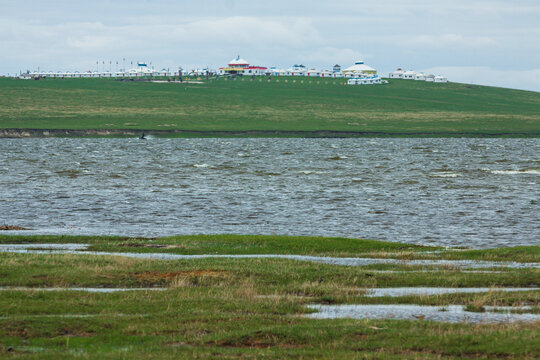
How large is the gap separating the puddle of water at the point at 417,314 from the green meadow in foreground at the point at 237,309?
604mm

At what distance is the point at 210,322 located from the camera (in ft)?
70.7

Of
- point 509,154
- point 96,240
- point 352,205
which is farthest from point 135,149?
point 96,240

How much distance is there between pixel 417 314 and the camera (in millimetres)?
22922

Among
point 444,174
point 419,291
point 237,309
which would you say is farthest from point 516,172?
point 237,309

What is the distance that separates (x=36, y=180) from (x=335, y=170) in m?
40.7

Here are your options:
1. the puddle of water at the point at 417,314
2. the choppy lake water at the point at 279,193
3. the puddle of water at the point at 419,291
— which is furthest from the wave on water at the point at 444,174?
the puddle of water at the point at 417,314

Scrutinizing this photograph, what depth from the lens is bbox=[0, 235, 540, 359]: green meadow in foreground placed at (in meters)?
18.4

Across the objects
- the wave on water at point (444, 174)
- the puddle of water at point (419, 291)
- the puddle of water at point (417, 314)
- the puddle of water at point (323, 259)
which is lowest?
the wave on water at point (444, 174)

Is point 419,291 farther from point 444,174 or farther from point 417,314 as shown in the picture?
point 444,174

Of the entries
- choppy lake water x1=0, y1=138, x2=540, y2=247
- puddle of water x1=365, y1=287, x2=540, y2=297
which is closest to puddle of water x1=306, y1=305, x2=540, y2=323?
puddle of water x1=365, y1=287, x2=540, y2=297

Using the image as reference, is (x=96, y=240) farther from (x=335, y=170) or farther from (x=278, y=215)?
(x=335, y=170)

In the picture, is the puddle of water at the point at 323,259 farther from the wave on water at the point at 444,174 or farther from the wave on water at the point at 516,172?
the wave on water at the point at 516,172

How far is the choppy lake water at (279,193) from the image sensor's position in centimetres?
5322

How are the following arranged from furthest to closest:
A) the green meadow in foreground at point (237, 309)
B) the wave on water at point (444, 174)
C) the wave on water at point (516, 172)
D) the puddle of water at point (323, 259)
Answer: the wave on water at point (516, 172)
the wave on water at point (444, 174)
the puddle of water at point (323, 259)
the green meadow in foreground at point (237, 309)
